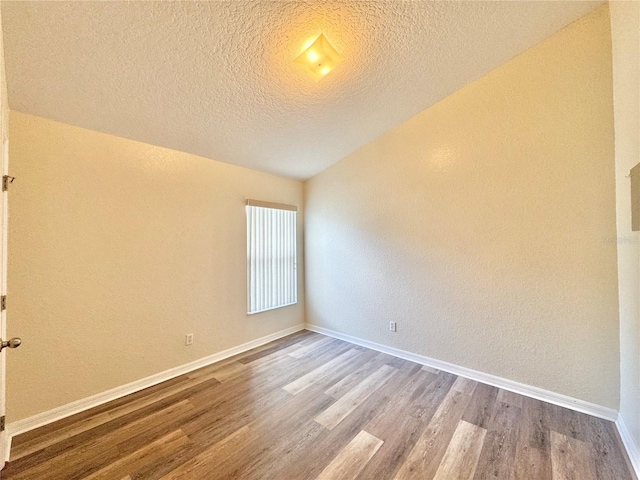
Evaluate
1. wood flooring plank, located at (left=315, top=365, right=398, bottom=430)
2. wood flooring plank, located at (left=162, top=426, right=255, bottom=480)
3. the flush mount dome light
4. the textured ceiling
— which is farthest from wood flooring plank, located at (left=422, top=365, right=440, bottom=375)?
the flush mount dome light

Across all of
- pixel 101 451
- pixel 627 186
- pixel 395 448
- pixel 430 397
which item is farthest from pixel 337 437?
pixel 627 186

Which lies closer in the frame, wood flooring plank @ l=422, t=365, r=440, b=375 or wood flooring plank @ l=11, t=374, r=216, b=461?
wood flooring plank @ l=11, t=374, r=216, b=461

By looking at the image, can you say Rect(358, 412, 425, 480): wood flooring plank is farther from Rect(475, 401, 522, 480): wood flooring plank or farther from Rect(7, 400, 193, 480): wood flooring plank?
Rect(7, 400, 193, 480): wood flooring plank

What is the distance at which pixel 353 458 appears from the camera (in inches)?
63.7

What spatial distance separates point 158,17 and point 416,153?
8.27 feet

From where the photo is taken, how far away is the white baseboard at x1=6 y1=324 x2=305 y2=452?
1.87m

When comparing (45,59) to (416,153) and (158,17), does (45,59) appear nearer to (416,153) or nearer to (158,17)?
(158,17)

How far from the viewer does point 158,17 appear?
4.86 feet

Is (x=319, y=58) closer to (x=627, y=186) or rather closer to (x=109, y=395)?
(x=627, y=186)

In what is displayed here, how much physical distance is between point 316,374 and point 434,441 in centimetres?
122

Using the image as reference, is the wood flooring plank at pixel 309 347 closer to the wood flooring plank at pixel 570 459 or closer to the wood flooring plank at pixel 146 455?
the wood flooring plank at pixel 146 455

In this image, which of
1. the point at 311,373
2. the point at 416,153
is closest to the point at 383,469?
the point at 311,373

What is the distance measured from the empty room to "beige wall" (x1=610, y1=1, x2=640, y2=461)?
0.02 m

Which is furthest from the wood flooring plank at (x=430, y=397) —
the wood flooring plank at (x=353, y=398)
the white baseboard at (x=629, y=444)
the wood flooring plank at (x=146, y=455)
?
the wood flooring plank at (x=146, y=455)
